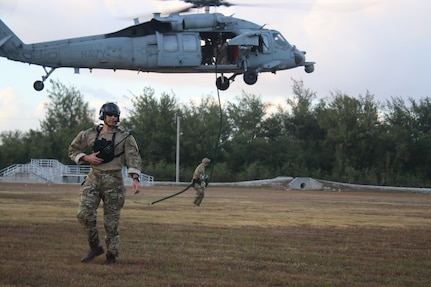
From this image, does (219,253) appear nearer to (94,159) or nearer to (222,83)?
(94,159)

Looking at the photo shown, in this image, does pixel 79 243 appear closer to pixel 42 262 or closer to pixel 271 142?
pixel 42 262

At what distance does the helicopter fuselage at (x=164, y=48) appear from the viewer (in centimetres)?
2622

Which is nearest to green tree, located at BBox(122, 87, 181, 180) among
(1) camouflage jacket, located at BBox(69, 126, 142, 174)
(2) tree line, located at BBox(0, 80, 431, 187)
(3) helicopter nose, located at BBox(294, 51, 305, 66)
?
(2) tree line, located at BBox(0, 80, 431, 187)

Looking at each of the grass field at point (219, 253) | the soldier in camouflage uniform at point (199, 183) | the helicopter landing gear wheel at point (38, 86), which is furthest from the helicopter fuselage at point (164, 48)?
the grass field at point (219, 253)

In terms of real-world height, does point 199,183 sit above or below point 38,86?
below

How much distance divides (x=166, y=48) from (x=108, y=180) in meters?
16.5

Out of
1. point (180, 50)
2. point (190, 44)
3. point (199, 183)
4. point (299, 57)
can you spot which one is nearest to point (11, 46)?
point (180, 50)

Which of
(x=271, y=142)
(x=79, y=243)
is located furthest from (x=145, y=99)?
(x=79, y=243)

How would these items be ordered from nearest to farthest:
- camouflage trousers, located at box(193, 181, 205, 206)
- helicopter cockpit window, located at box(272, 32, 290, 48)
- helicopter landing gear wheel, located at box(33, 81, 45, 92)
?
helicopter landing gear wheel, located at box(33, 81, 45, 92) < camouflage trousers, located at box(193, 181, 205, 206) < helicopter cockpit window, located at box(272, 32, 290, 48)

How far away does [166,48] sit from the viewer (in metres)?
26.9

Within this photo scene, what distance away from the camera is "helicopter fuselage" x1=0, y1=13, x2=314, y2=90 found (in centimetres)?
2622

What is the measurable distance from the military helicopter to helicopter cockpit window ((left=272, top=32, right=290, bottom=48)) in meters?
1.28

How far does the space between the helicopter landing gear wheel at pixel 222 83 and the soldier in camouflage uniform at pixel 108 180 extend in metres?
15.8

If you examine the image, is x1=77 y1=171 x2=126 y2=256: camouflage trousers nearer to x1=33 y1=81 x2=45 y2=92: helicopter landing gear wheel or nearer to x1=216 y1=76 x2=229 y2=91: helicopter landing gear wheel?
x1=33 y1=81 x2=45 y2=92: helicopter landing gear wheel
